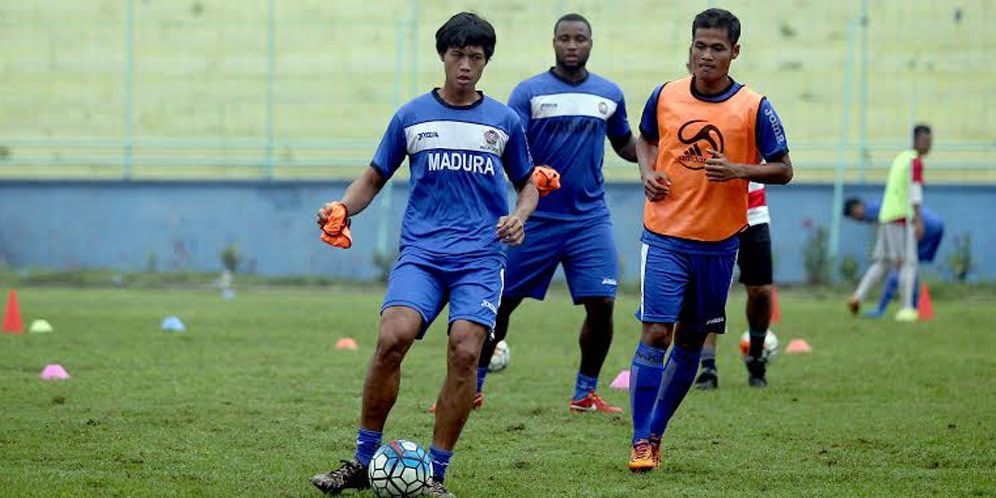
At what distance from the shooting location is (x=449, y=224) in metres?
7.34

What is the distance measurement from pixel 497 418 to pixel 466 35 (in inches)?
127

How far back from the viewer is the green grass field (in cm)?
749

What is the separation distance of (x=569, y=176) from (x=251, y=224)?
18.5 meters

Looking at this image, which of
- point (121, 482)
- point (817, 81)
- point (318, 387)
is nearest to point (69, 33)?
point (817, 81)

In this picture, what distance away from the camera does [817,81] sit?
92.9 ft

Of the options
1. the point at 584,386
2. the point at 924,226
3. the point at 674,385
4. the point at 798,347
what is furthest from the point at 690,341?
the point at 924,226

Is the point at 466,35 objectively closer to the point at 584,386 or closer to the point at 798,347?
the point at 584,386

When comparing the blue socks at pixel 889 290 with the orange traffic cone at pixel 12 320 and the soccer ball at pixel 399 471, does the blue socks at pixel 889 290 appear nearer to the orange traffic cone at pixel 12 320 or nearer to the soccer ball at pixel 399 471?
the orange traffic cone at pixel 12 320

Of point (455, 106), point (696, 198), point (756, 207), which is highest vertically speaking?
point (455, 106)

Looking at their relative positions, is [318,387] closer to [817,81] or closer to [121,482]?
[121,482]

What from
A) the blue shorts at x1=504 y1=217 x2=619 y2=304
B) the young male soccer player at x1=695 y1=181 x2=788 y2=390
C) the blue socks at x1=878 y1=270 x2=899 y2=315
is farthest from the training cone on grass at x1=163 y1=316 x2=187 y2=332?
the blue socks at x1=878 y1=270 x2=899 y2=315

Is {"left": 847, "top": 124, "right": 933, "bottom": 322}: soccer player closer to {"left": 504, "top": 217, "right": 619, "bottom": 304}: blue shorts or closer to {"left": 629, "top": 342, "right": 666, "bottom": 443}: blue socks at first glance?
{"left": 504, "top": 217, "right": 619, "bottom": 304}: blue shorts

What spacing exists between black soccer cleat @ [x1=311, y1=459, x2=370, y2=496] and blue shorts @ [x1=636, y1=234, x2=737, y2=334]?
5.68 feet

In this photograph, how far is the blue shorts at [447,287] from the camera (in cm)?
714
